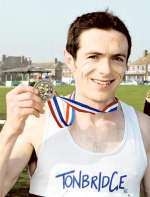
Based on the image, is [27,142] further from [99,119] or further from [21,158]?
[99,119]

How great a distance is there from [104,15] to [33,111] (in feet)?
1.98

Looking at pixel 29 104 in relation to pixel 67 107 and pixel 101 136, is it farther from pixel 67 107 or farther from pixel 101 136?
pixel 101 136

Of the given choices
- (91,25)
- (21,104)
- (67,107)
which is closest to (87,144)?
(67,107)

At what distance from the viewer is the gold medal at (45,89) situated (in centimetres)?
220

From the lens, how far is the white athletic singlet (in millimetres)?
2279

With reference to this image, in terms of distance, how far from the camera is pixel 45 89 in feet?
7.43

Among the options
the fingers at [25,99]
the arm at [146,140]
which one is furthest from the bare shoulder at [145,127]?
the fingers at [25,99]

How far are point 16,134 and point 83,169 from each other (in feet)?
1.15

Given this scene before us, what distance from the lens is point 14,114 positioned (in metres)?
2.14

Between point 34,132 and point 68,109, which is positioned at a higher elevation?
point 68,109

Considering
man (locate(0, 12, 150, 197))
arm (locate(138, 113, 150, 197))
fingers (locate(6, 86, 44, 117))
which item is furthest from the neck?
fingers (locate(6, 86, 44, 117))

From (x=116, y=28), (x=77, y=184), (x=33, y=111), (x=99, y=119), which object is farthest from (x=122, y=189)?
(x=116, y=28)

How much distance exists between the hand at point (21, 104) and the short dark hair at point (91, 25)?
0.37m

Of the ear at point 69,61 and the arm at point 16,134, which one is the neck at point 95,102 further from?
the arm at point 16,134
